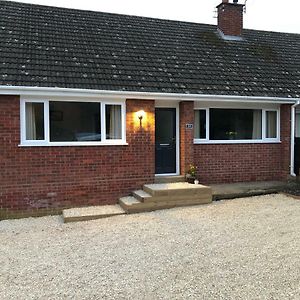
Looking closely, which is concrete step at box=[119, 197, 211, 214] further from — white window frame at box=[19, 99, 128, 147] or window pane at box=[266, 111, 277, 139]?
window pane at box=[266, 111, 277, 139]

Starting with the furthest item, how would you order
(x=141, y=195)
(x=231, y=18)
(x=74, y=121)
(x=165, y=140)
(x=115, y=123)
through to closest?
(x=231, y=18), (x=165, y=140), (x=115, y=123), (x=74, y=121), (x=141, y=195)

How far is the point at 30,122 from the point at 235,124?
6081 millimetres

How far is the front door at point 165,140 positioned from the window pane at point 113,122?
54.7 inches

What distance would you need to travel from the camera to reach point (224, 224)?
7.12 m

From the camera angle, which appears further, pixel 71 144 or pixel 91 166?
pixel 91 166

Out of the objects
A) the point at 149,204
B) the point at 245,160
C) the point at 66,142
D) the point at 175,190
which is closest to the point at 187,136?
the point at 175,190

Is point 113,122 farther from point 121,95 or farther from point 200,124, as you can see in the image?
point 200,124

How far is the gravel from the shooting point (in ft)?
14.2

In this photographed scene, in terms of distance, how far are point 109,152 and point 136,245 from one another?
361 cm

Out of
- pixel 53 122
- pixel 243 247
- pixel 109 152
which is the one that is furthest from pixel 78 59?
pixel 243 247

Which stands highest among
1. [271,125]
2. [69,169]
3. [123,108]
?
[123,108]

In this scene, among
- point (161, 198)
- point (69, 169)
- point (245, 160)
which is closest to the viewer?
point (161, 198)

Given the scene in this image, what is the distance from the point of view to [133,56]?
10.8 meters

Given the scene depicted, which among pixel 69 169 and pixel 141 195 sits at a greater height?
pixel 69 169
